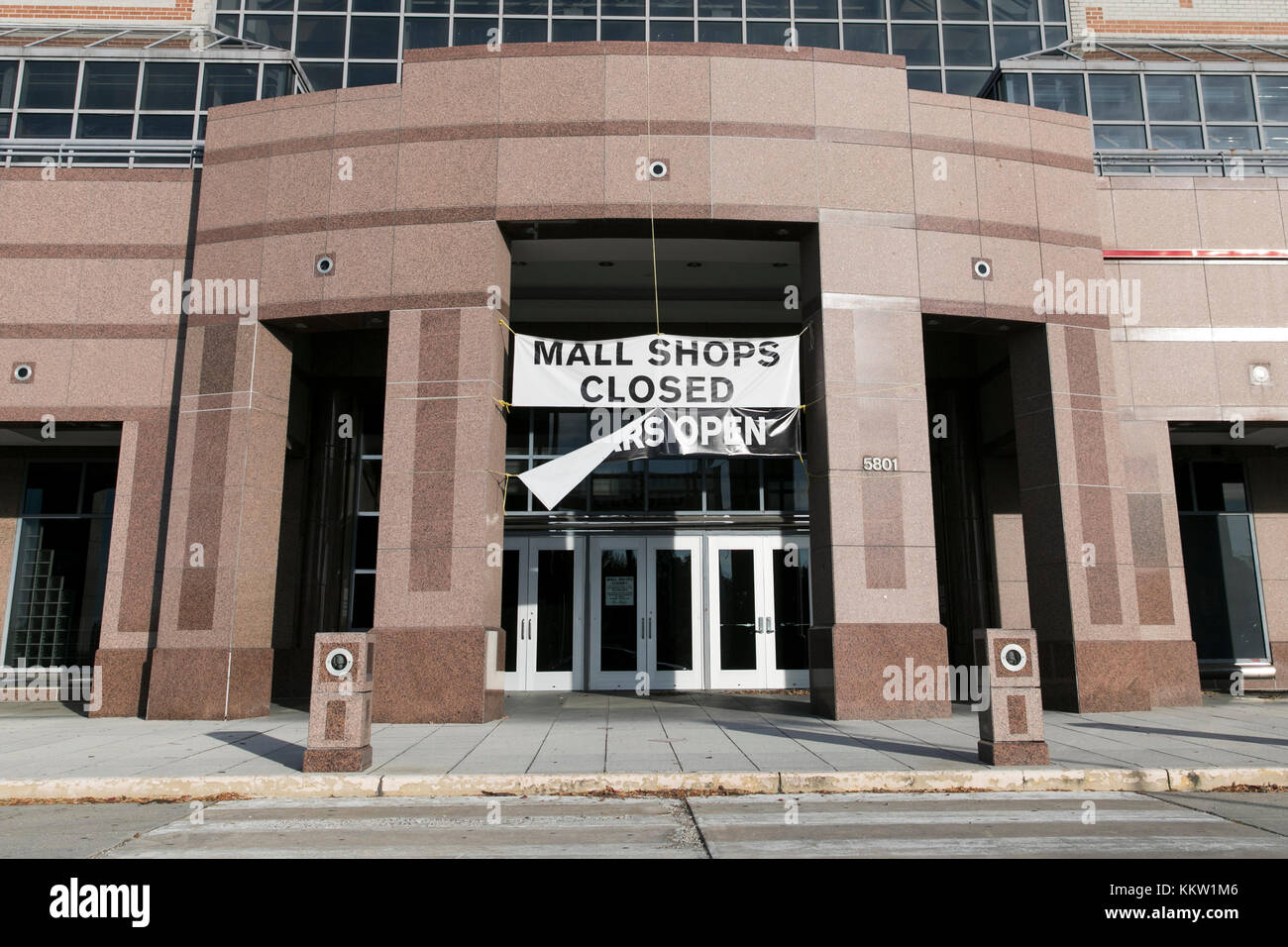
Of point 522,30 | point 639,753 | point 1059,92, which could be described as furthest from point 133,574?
point 1059,92

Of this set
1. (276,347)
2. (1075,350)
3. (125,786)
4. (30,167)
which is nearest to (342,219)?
(276,347)

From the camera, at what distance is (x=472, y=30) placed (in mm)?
19844

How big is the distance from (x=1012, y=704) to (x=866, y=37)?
1662cm

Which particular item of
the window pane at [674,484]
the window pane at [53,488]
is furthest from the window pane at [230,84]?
the window pane at [674,484]

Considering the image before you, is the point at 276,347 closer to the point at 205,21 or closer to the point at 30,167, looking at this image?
the point at 30,167

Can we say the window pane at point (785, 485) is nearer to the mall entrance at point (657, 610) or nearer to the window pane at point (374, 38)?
the mall entrance at point (657, 610)

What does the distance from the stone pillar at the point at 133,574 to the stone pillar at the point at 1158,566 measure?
1549cm

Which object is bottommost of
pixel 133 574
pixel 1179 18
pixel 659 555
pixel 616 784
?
pixel 616 784

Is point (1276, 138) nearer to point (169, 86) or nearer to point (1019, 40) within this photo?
point (1019, 40)

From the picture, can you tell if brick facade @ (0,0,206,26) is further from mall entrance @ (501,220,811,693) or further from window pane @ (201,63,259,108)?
mall entrance @ (501,220,811,693)

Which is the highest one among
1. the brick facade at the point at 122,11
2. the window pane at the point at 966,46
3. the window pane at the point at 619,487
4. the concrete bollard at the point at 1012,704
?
the brick facade at the point at 122,11

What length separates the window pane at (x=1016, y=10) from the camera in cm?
1994

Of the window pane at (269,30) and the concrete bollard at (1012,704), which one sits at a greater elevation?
the window pane at (269,30)

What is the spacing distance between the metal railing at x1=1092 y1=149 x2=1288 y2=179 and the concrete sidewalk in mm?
10195
